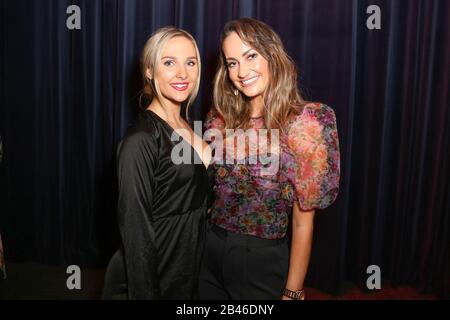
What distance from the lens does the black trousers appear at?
136 centimetres

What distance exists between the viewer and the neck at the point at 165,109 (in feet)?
4.74

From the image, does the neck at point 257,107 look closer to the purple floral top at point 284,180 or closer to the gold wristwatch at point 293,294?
the purple floral top at point 284,180

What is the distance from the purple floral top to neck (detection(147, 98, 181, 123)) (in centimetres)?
24

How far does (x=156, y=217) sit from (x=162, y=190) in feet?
0.30

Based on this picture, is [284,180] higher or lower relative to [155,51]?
lower

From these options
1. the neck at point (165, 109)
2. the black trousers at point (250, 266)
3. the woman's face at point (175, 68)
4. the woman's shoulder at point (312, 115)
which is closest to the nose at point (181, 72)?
the woman's face at point (175, 68)

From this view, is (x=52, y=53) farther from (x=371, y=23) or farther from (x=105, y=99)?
(x=371, y=23)

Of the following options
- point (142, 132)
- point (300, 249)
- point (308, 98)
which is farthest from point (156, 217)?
point (308, 98)

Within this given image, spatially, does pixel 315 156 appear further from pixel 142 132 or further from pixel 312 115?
pixel 142 132

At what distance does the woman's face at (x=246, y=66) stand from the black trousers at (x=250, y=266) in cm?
53

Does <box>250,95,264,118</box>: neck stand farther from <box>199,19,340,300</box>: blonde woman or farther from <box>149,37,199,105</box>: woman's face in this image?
<box>149,37,199,105</box>: woman's face

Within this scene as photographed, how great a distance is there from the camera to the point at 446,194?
2549 millimetres

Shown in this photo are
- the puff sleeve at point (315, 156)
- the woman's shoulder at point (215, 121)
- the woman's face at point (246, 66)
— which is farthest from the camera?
the woman's shoulder at point (215, 121)

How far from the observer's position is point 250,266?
4.45 feet
